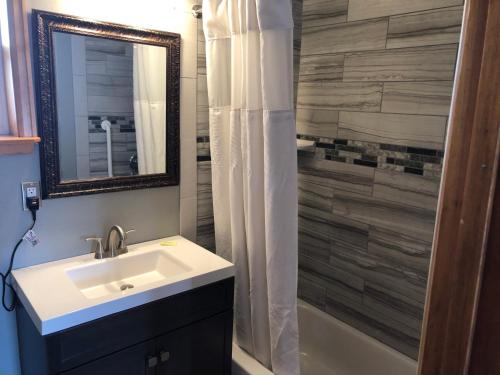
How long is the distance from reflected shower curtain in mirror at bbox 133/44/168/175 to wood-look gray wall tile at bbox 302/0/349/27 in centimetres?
94

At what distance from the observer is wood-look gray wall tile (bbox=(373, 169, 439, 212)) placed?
5.85ft

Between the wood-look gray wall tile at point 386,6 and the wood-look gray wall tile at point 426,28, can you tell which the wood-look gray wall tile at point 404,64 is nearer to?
the wood-look gray wall tile at point 426,28

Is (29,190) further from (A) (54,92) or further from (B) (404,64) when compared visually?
(B) (404,64)

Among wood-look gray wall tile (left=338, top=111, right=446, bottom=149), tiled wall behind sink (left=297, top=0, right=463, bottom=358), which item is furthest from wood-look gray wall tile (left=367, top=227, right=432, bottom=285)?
wood-look gray wall tile (left=338, top=111, right=446, bottom=149)

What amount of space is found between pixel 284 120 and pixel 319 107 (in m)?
0.77

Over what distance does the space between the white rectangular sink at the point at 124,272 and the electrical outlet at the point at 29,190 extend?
33 cm

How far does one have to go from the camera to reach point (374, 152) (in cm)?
198

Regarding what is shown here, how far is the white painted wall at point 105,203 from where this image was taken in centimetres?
152

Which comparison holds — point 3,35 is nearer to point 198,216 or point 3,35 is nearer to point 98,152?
point 98,152

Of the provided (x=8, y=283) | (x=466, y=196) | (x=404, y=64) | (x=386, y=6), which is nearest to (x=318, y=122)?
(x=404, y=64)

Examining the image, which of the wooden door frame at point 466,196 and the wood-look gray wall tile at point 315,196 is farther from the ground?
the wooden door frame at point 466,196

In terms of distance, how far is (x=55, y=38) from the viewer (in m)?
1.51

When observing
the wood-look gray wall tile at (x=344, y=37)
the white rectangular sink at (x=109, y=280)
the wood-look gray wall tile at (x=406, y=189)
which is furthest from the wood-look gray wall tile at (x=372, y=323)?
the wood-look gray wall tile at (x=344, y=37)

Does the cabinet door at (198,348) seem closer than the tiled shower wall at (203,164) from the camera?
Yes
